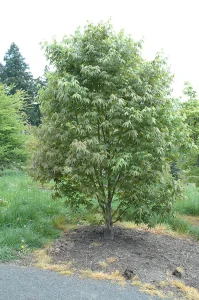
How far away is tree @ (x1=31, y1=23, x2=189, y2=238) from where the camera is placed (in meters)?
4.57

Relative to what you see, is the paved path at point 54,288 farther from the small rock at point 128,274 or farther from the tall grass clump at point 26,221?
the tall grass clump at point 26,221

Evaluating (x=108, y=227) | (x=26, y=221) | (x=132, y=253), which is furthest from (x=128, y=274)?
(x=26, y=221)

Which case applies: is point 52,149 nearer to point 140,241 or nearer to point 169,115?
point 169,115

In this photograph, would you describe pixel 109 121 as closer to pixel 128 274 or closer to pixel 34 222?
pixel 128 274

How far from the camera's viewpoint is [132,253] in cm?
479

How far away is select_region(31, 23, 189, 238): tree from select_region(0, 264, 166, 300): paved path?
1.45 m

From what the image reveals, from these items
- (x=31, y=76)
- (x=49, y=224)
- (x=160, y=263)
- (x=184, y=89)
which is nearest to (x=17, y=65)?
(x=31, y=76)

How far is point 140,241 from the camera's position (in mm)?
5523

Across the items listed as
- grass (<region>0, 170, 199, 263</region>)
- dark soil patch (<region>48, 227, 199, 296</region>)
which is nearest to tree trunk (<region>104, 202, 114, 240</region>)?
dark soil patch (<region>48, 227, 199, 296</region>)

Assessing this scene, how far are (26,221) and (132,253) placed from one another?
2.08m

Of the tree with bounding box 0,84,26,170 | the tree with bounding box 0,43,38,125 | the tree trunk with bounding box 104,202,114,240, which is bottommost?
the tree trunk with bounding box 104,202,114,240

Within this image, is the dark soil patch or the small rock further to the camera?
the dark soil patch

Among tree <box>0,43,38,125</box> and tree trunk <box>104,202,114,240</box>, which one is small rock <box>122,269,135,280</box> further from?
tree <box>0,43,38,125</box>

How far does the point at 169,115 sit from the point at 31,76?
89.6ft
